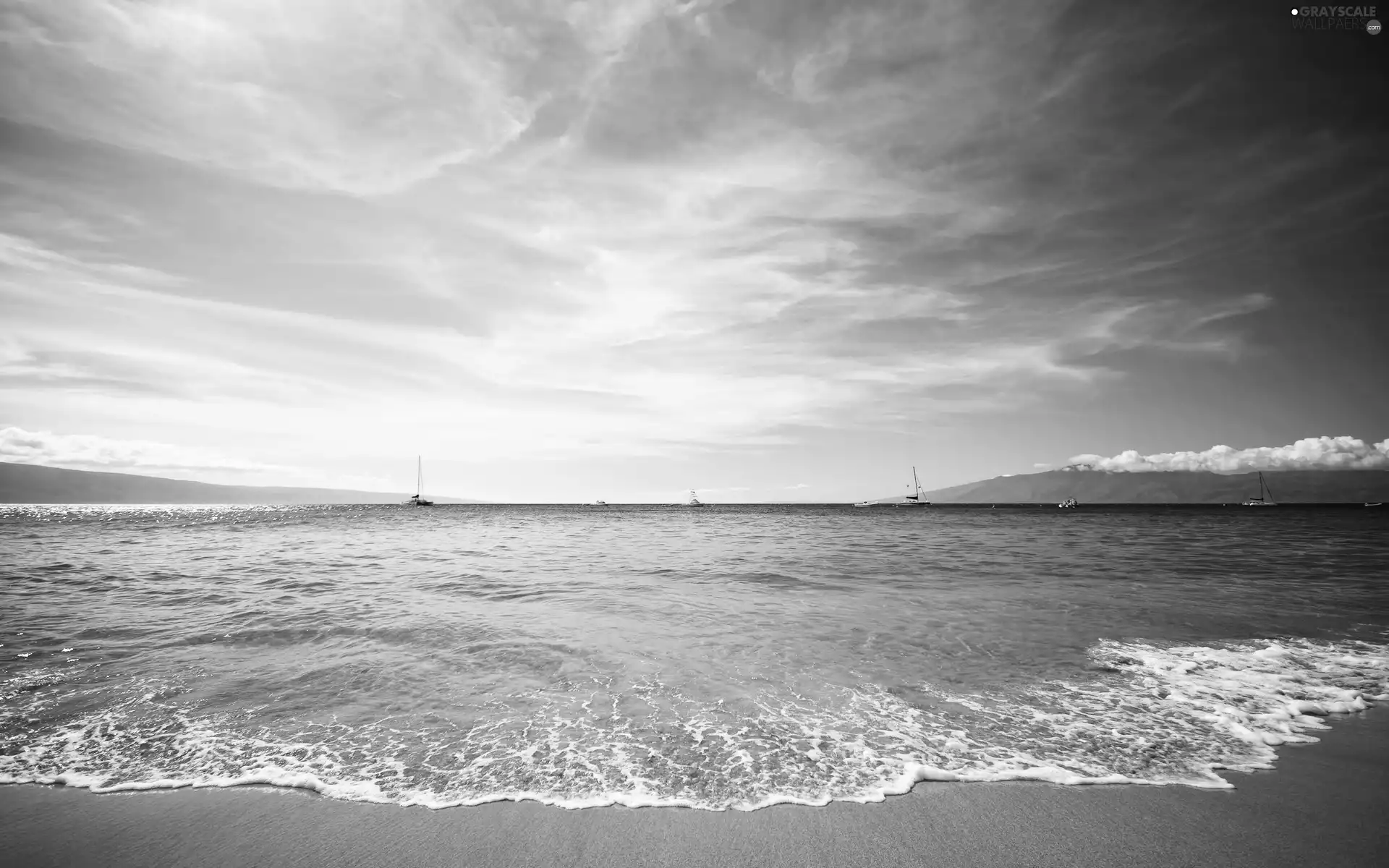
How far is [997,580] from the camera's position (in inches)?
661

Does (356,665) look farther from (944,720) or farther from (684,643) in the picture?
(944,720)

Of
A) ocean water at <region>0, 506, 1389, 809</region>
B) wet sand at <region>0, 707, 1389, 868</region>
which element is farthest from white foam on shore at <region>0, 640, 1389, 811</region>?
wet sand at <region>0, 707, 1389, 868</region>

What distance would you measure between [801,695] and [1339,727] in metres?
Result: 6.12

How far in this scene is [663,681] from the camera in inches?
293

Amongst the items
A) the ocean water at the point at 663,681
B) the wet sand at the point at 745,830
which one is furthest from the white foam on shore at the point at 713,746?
the wet sand at the point at 745,830

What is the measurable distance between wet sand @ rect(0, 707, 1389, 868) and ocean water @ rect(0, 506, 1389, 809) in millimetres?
239

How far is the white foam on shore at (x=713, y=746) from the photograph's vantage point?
4703 millimetres

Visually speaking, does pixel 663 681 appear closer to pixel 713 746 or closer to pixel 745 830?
pixel 713 746

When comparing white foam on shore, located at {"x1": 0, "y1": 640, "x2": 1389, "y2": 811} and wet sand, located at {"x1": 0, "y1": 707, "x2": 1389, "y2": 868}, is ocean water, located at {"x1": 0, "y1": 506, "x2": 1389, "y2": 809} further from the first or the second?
wet sand, located at {"x1": 0, "y1": 707, "x2": 1389, "y2": 868}

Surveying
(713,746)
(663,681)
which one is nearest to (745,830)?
(713,746)

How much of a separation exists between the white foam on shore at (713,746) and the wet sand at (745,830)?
20cm

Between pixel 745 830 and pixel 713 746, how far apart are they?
4.58ft

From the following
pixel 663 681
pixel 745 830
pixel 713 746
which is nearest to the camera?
pixel 745 830

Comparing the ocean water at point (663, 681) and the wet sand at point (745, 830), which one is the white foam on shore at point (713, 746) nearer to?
the ocean water at point (663, 681)
